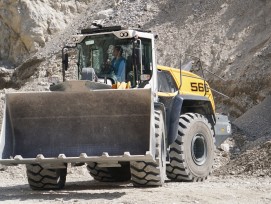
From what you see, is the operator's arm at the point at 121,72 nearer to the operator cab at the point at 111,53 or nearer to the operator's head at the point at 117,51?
the operator cab at the point at 111,53

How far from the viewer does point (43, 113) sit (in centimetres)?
976

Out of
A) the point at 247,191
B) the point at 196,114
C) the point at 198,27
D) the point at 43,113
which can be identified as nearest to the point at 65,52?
the point at 43,113

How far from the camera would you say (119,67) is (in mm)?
10477

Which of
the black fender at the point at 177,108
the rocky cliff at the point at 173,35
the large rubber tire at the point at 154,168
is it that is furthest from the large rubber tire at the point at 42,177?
the rocky cliff at the point at 173,35

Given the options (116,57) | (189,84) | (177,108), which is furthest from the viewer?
(189,84)

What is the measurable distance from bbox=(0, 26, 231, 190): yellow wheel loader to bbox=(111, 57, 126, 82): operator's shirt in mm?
33

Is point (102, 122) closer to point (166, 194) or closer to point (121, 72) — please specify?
point (121, 72)

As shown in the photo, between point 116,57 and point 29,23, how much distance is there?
23014mm

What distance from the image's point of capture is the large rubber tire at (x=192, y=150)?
1100 cm

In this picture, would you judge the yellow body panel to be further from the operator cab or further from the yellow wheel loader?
the operator cab

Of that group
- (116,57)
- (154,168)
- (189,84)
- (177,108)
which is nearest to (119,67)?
(116,57)

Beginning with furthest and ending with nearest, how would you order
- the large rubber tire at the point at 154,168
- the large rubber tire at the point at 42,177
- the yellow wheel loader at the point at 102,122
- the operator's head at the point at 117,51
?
1. the operator's head at the point at 117,51
2. the large rubber tire at the point at 42,177
3. the large rubber tire at the point at 154,168
4. the yellow wheel loader at the point at 102,122

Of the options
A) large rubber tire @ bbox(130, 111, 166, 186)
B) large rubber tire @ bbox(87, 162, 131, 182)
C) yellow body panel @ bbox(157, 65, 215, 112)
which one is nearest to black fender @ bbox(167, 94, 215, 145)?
yellow body panel @ bbox(157, 65, 215, 112)

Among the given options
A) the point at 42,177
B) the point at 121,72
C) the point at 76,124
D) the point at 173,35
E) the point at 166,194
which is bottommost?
the point at 166,194
